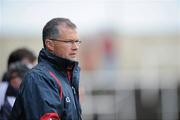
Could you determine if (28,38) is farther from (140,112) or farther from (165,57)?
(140,112)

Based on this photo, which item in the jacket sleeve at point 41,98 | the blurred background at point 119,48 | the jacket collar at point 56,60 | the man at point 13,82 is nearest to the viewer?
the jacket sleeve at point 41,98

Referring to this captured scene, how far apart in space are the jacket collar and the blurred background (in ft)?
30.3

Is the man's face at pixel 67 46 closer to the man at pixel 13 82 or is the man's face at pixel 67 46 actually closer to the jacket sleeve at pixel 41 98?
the jacket sleeve at pixel 41 98

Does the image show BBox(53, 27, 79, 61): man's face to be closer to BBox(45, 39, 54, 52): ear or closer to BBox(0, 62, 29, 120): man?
BBox(45, 39, 54, 52): ear

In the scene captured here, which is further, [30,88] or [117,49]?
[117,49]

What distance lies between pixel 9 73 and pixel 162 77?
1008 cm

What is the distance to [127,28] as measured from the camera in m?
19.7

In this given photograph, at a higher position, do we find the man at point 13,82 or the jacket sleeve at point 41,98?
the jacket sleeve at point 41,98

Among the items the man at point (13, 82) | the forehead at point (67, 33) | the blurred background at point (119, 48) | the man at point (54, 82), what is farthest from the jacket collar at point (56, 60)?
the blurred background at point (119, 48)

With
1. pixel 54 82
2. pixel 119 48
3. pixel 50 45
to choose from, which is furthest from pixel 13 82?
pixel 119 48

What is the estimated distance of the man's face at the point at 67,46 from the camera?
5.68m

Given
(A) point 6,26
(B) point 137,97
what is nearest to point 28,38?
(A) point 6,26

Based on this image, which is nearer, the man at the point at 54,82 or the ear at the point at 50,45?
the man at the point at 54,82

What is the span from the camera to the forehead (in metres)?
5.71
